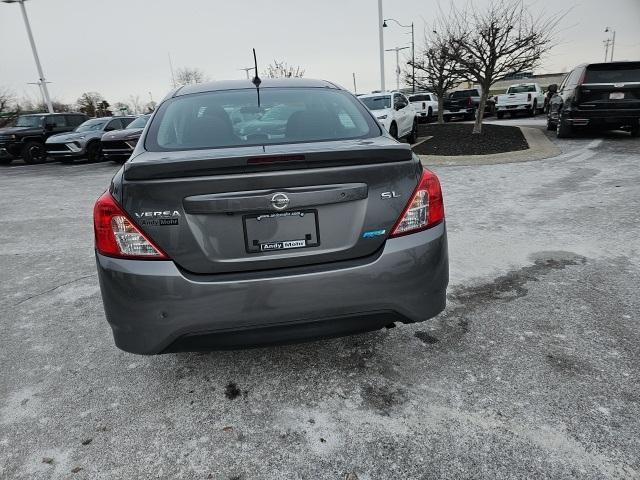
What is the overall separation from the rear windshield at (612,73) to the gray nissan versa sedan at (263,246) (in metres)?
11.2

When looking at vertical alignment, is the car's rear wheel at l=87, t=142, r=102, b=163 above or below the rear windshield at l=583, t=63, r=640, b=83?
below

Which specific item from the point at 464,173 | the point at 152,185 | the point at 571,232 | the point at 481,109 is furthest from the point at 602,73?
the point at 152,185

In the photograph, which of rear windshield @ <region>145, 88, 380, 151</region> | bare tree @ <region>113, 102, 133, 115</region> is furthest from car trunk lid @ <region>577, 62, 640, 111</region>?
bare tree @ <region>113, 102, 133, 115</region>

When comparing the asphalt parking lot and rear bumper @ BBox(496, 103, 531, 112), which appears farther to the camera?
rear bumper @ BBox(496, 103, 531, 112)

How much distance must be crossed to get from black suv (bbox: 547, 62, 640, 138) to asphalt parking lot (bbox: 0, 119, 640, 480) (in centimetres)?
825

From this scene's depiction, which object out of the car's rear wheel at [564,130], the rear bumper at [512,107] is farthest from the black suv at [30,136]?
the rear bumper at [512,107]

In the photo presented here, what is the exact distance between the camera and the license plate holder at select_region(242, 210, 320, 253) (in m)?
2.11

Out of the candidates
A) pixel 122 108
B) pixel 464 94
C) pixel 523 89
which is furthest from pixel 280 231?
pixel 122 108

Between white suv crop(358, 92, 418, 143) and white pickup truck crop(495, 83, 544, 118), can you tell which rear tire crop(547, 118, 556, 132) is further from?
white pickup truck crop(495, 83, 544, 118)

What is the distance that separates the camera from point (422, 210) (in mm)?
2320

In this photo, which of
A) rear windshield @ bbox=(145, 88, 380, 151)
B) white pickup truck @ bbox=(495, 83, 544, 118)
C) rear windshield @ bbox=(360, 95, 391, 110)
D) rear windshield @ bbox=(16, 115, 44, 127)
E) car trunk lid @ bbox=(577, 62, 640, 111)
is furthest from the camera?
white pickup truck @ bbox=(495, 83, 544, 118)

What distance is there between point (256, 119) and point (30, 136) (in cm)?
1709

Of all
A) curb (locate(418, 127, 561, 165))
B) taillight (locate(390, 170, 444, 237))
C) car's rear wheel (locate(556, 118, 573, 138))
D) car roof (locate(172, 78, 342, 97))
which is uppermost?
car roof (locate(172, 78, 342, 97))

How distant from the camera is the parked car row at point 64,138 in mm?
14523
